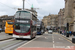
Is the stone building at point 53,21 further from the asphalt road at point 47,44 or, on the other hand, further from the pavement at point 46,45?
the pavement at point 46,45

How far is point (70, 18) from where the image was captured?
52469 millimetres

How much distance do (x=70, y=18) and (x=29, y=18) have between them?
113 feet

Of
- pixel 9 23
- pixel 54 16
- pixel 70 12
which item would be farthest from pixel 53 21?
pixel 9 23

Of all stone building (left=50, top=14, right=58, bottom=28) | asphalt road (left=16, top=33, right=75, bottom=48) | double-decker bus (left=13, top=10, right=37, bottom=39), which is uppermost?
stone building (left=50, top=14, right=58, bottom=28)

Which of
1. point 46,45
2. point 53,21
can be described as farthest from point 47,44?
point 53,21

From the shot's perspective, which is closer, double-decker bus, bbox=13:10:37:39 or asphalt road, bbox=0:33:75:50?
asphalt road, bbox=0:33:75:50

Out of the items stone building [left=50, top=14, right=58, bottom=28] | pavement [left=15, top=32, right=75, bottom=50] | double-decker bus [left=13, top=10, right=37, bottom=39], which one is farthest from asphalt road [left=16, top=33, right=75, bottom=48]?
stone building [left=50, top=14, right=58, bottom=28]

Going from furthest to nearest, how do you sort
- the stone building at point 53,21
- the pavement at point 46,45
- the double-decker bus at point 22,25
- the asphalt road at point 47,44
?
the stone building at point 53,21, the double-decker bus at point 22,25, the asphalt road at point 47,44, the pavement at point 46,45

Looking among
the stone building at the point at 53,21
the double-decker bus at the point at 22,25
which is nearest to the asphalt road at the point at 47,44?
the double-decker bus at the point at 22,25

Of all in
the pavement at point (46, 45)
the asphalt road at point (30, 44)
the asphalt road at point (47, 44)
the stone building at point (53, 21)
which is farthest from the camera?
the stone building at point (53, 21)

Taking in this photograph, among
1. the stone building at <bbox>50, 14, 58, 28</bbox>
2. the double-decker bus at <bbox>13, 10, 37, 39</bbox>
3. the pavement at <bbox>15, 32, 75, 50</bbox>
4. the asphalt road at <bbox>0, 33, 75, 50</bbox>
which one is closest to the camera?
the pavement at <bbox>15, 32, 75, 50</bbox>

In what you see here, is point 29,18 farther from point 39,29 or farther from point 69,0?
point 69,0

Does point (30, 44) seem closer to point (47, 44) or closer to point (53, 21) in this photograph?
point (47, 44)

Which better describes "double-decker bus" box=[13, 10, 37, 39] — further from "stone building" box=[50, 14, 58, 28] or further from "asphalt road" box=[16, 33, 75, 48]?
"stone building" box=[50, 14, 58, 28]
